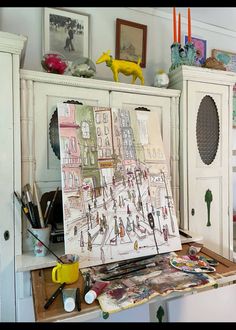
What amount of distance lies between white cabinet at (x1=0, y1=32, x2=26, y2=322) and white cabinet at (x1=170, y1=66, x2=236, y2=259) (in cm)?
91

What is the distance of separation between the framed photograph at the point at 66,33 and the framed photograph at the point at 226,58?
1.05 metres

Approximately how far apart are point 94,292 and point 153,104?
1008 millimetres

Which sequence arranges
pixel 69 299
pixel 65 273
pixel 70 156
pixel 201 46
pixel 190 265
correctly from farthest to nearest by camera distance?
1. pixel 201 46
2. pixel 70 156
3. pixel 190 265
4. pixel 65 273
5. pixel 69 299

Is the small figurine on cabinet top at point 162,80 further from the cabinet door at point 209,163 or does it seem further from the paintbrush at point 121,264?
the paintbrush at point 121,264

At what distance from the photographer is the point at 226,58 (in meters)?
1.93

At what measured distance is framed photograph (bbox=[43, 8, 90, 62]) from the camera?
141 centimetres

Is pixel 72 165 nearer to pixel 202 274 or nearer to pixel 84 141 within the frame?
pixel 84 141

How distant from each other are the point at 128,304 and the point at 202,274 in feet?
1.05

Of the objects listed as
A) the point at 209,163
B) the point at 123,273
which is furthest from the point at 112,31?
the point at 123,273

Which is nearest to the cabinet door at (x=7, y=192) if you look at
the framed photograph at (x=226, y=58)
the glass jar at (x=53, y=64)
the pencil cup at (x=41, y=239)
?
the pencil cup at (x=41, y=239)

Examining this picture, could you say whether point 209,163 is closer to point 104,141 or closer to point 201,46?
point 104,141

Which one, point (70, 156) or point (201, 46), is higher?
point (201, 46)

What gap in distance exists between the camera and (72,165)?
1.06m
